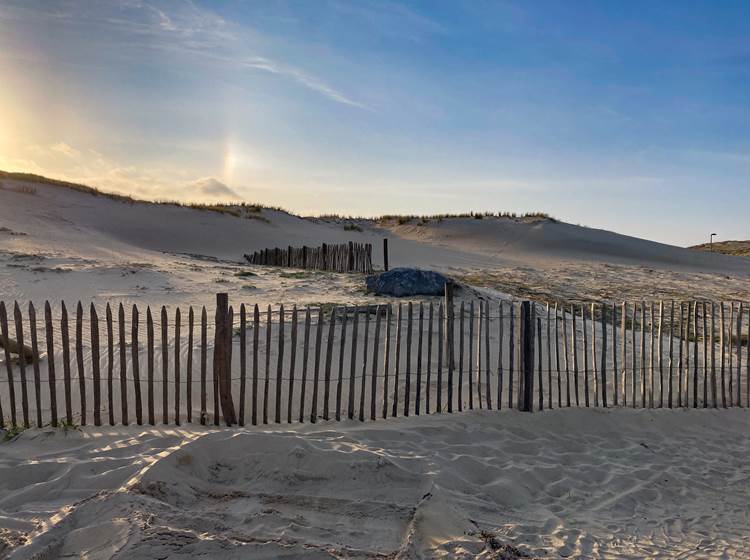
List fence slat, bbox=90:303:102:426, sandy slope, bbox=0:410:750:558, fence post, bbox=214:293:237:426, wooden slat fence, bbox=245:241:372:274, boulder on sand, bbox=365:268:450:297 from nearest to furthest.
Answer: sandy slope, bbox=0:410:750:558
fence slat, bbox=90:303:102:426
fence post, bbox=214:293:237:426
boulder on sand, bbox=365:268:450:297
wooden slat fence, bbox=245:241:372:274

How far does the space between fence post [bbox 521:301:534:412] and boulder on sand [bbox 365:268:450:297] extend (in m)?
4.74

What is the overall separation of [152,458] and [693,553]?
4260 mm

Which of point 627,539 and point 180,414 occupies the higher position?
point 180,414

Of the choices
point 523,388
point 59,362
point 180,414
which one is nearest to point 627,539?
point 523,388

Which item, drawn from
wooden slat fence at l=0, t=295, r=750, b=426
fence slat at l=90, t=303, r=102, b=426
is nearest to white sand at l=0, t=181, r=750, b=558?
fence slat at l=90, t=303, r=102, b=426

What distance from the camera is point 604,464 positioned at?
558cm

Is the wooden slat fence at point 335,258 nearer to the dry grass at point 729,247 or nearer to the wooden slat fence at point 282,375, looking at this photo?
the wooden slat fence at point 282,375

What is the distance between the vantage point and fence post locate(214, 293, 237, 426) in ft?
19.1

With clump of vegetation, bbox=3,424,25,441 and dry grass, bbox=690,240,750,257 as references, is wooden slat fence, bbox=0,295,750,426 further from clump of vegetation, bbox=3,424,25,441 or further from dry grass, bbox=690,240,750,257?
dry grass, bbox=690,240,750,257

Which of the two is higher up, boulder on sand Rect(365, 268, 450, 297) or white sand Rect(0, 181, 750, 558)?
boulder on sand Rect(365, 268, 450, 297)

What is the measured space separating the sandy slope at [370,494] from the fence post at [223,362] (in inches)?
25.4

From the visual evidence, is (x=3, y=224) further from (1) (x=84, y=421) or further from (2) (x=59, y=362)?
(1) (x=84, y=421)

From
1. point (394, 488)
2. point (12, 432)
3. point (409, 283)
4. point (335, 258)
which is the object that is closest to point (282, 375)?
point (12, 432)

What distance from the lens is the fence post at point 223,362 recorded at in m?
5.82
